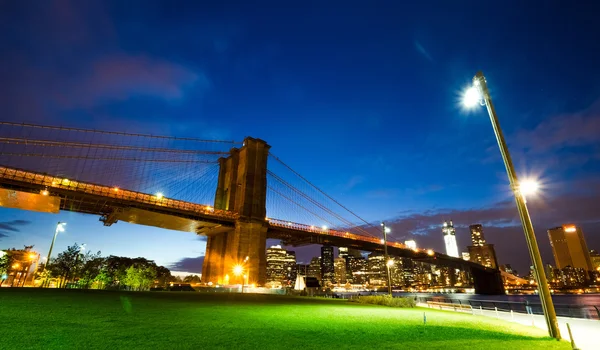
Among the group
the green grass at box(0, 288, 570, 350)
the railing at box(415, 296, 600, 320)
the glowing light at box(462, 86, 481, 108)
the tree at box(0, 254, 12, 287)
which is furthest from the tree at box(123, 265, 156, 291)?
the glowing light at box(462, 86, 481, 108)

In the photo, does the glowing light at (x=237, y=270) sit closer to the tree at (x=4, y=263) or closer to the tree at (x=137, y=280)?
the tree at (x=137, y=280)

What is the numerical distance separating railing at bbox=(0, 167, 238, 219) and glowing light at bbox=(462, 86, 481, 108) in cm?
4337

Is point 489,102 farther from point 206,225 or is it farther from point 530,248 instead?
point 206,225

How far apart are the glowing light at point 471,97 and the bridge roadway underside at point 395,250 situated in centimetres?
4805

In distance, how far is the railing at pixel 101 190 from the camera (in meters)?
37.3

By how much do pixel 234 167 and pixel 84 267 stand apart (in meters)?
31.2

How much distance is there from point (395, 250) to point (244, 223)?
179ft

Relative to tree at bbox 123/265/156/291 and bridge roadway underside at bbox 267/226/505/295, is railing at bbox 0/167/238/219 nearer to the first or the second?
bridge roadway underside at bbox 267/226/505/295

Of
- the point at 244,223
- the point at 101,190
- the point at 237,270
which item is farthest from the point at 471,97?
the point at 101,190

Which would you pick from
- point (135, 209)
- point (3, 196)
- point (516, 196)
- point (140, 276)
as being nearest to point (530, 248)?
point (516, 196)

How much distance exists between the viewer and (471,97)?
11812 mm

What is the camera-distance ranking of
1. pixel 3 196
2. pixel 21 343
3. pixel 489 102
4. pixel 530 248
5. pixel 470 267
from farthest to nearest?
1. pixel 470 267
2. pixel 3 196
3. pixel 489 102
4. pixel 530 248
5. pixel 21 343

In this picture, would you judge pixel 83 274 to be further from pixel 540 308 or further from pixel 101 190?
pixel 540 308

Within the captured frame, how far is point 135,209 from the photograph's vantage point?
4491cm
